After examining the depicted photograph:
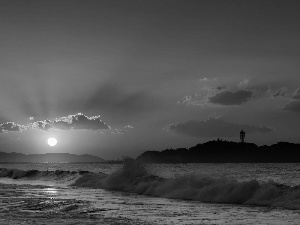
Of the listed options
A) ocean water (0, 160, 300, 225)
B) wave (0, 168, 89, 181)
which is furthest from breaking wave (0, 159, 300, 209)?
wave (0, 168, 89, 181)

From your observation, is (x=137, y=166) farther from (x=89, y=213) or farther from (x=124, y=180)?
(x=89, y=213)

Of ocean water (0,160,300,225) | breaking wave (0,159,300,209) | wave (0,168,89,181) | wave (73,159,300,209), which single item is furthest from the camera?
wave (0,168,89,181)

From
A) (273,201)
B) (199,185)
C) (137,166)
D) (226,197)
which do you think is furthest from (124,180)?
(273,201)

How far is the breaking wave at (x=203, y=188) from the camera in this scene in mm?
25062

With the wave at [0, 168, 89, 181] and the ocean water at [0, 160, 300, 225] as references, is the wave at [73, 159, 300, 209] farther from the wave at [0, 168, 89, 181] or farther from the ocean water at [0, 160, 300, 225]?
the wave at [0, 168, 89, 181]

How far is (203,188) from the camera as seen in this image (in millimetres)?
29531

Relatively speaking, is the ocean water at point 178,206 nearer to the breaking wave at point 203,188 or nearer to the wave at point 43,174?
the breaking wave at point 203,188

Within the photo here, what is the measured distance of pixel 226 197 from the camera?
27.0 meters

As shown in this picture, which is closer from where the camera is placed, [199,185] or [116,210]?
[116,210]

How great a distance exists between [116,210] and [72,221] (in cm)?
429

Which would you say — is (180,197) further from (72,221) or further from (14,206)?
(72,221)

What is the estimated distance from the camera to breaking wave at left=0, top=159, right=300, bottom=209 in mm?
25062

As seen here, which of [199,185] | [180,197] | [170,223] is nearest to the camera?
[170,223]

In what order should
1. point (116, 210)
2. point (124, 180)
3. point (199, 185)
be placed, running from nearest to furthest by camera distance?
point (116, 210) → point (199, 185) → point (124, 180)
